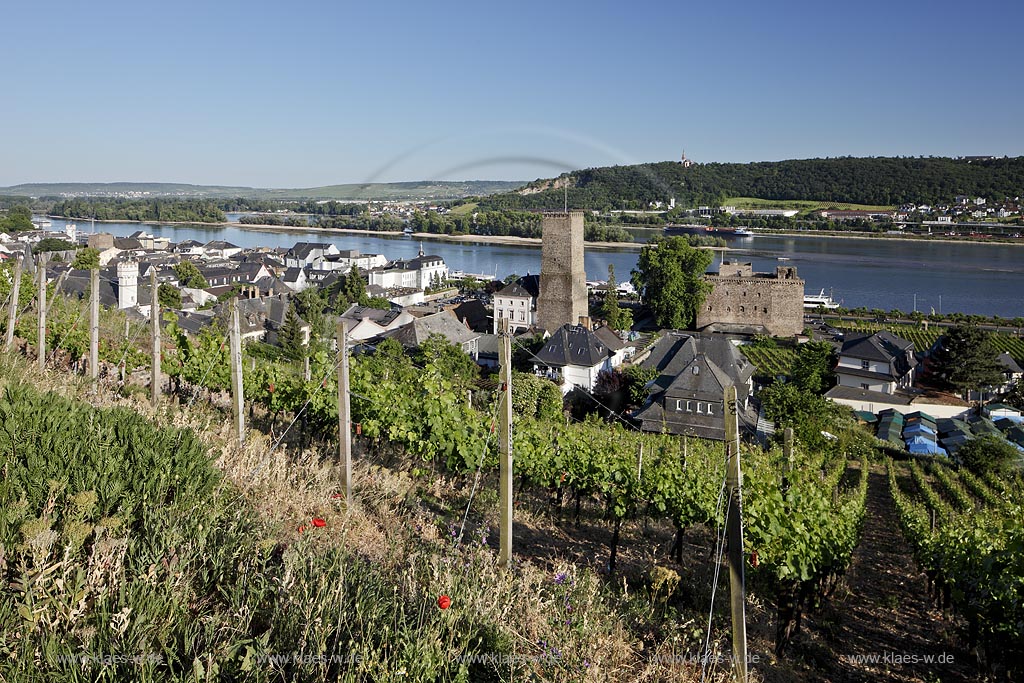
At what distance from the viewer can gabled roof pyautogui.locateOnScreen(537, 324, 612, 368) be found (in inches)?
874

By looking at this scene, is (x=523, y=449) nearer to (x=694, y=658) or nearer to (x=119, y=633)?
(x=694, y=658)

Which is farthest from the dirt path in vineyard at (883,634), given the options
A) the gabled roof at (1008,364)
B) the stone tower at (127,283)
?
the stone tower at (127,283)

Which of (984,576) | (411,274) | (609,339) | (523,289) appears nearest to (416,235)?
(411,274)

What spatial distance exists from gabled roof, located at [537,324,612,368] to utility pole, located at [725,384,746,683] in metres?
18.6

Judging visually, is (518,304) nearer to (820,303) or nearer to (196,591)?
(820,303)

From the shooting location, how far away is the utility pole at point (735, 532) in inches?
119

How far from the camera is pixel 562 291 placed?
31.8 metres

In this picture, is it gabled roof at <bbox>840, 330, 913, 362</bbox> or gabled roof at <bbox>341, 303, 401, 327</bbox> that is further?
gabled roof at <bbox>341, 303, 401, 327</bbox>

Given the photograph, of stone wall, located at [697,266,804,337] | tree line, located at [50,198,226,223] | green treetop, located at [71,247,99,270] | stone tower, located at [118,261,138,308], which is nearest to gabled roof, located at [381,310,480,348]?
stone tower, located at [118,261,138,308]

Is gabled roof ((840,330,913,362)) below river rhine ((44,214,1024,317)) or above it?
below

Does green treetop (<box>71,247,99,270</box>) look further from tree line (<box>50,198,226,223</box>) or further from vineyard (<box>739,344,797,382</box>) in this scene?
tree line (<box>50,198,226,223</box>)

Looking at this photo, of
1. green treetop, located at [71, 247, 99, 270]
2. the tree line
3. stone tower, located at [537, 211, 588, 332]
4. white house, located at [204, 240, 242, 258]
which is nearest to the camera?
stone tower, located at [537, 211, 588, 332]

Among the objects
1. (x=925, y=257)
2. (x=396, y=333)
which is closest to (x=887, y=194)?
(x=925, y=257)

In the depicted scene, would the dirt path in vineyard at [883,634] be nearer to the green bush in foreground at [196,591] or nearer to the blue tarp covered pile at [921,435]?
the green bush in foreground at [196,591]
